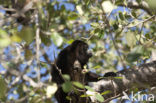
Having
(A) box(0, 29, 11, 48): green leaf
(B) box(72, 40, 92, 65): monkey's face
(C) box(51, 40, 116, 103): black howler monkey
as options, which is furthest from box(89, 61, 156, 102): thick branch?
(A) box(0, 29, 11, 48): green leaf

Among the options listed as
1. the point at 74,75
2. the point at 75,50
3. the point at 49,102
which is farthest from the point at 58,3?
the point at 49,102

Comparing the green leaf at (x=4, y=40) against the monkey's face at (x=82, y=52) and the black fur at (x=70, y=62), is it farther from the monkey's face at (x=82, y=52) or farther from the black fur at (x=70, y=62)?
the monkey's face at (x=82, y=52)

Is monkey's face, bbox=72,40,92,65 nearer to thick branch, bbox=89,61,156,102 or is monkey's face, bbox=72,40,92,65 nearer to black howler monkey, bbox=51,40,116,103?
black howler monkey, bbox=51,40,116,103

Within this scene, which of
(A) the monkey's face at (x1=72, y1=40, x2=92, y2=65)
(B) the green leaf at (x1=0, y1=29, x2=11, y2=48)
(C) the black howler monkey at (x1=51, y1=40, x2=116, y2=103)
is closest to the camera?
(B) the green leaf at (x1=0, y1=29, x2=11, y2=48)

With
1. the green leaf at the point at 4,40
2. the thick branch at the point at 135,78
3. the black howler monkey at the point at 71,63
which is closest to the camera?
the green leaf at the point at 4,40

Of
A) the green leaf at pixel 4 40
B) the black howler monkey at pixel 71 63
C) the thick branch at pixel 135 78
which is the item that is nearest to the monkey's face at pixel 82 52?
the black howler monkey at pixel 71 63

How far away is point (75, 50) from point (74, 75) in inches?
39.9

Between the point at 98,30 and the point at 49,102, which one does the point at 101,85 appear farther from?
the point at 49,102

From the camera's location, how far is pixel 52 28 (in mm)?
1548

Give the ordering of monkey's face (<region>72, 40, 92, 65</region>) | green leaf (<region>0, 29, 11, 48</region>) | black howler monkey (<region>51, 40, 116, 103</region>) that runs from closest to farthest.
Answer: green leaf (<region>0, 29, 11, 48</region>) → black howler monkey (<region>51, 40, 116, 103</region>) → monkey's face (<region>72, 40, 92, 65</region>)

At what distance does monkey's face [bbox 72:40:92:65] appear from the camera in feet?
13.3

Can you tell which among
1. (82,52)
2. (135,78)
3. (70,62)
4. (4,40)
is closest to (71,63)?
(70,62)

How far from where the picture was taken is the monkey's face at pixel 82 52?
4.05 metres

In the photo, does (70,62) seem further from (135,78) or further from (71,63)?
(135,78)
